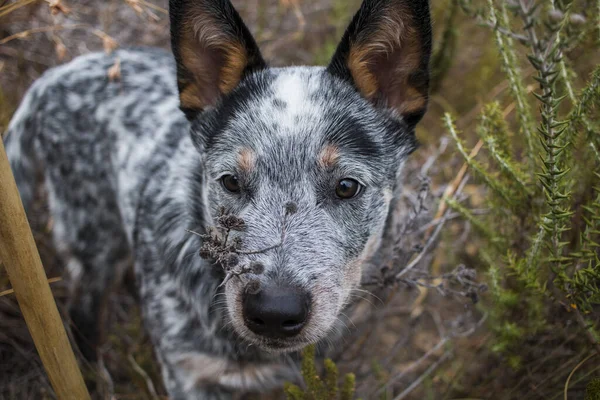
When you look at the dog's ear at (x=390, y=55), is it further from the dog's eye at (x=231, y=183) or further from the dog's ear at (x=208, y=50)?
the dog's eye at (x=231, y=183)

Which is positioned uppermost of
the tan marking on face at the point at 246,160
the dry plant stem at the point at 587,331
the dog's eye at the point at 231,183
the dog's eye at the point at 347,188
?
the tan marking on face at the point at 246,160

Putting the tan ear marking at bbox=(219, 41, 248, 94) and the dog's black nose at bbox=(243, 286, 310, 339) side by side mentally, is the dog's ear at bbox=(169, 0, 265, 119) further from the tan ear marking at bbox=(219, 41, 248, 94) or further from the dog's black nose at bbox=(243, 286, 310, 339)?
the dog's black nose at bbox=(243, 286, 310, 339)

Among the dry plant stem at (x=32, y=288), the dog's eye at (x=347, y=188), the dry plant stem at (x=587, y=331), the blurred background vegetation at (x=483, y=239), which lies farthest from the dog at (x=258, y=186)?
the dry plant stem at (x=587, y=331)

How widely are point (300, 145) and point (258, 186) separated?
22cm

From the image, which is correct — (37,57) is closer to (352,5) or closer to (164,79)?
(164,79)

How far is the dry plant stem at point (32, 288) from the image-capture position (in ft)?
5.65

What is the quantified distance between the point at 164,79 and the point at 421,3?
69.7 inches

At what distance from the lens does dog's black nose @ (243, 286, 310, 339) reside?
5.79 feet

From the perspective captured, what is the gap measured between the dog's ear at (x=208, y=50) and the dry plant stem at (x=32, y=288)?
791 millimetres

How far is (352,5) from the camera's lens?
4797mm

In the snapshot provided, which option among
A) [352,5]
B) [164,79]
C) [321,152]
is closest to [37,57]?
[164,79]

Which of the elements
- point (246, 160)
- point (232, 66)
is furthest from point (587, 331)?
point (232, 66)

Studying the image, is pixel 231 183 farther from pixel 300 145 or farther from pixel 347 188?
pixel 347 188

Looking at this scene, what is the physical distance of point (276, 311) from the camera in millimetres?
1765
